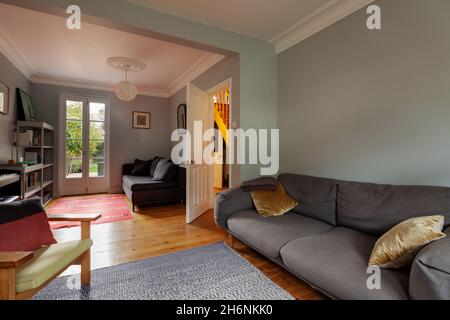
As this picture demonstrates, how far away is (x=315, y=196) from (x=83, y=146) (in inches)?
196

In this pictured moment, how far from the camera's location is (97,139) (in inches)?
202

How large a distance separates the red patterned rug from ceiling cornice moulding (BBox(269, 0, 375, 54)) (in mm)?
3314

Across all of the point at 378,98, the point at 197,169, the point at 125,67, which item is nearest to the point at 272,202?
the point at 378,98

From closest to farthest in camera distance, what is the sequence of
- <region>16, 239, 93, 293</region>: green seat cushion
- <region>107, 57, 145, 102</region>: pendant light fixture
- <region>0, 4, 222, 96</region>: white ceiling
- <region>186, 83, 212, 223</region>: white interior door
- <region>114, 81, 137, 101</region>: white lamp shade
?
<region>16, 239, 93, 293</region>: green seat cushion
<region>0, 4, 222, 96</region>: white ceiling
<region>186, 83, 212, 223</region>: white interior door
<region>107, 57, 145, 102</region>: pendant light fixture
<region>114, 81, 137, 101</region>: white lamp shade

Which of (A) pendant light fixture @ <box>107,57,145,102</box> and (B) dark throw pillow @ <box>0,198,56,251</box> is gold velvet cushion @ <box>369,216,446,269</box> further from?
(A) pendant light fixture @ <box>107,57,145,102</box>

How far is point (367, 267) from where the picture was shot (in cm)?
125

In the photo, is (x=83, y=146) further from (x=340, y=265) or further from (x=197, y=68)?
(x=340, y=265)

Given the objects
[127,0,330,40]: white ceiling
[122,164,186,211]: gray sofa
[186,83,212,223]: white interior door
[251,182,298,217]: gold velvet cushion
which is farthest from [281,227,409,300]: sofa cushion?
[122,164,186,211]: gray sofa

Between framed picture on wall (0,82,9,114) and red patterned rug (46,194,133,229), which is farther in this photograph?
red patterned rug (46,194,133,229)

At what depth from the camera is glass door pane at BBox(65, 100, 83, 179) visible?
16.0 ft

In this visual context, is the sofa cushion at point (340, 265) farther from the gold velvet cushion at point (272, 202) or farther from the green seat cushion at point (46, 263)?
the green seat cushion at point (46, 263)

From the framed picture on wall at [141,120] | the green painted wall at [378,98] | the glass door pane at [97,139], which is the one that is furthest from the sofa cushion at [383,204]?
the glass door pane at [97,139]

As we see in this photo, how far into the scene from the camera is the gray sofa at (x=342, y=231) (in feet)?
3.30
